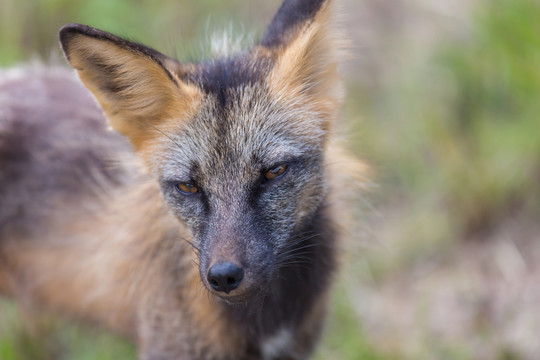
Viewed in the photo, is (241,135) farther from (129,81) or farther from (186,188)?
(129,81)

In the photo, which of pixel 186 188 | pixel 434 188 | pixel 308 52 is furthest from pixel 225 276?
pixel 434 188

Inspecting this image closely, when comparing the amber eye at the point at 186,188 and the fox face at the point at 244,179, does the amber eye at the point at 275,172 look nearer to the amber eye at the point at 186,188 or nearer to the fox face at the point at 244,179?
the fox face at the point at 244,179

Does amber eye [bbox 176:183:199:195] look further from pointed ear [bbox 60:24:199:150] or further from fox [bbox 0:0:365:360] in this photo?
pointed ear [bbox 60:24:199:150]

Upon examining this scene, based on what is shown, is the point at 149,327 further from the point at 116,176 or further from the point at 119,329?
the point at 116,176

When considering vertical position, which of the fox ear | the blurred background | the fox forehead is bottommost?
the blurred background

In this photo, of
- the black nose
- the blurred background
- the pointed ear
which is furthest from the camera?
the blurred background

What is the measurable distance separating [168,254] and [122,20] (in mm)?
4343

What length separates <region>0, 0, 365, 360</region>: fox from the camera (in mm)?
3779

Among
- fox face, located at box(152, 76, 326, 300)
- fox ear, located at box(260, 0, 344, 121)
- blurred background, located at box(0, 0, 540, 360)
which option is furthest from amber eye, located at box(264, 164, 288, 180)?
blurred background, located at box(0, 0, 540, 360)

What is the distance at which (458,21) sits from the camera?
8000 mm

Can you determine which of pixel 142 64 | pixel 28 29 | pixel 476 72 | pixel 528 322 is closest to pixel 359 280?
pixel 528 322

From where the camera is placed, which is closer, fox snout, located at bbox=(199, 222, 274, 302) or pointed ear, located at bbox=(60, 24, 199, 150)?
fox snout, located at bbox=(199, 222, 274, 302)

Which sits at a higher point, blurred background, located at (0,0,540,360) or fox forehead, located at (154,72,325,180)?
fox forehead, located at (154,72,325,180)

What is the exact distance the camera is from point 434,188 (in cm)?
741
